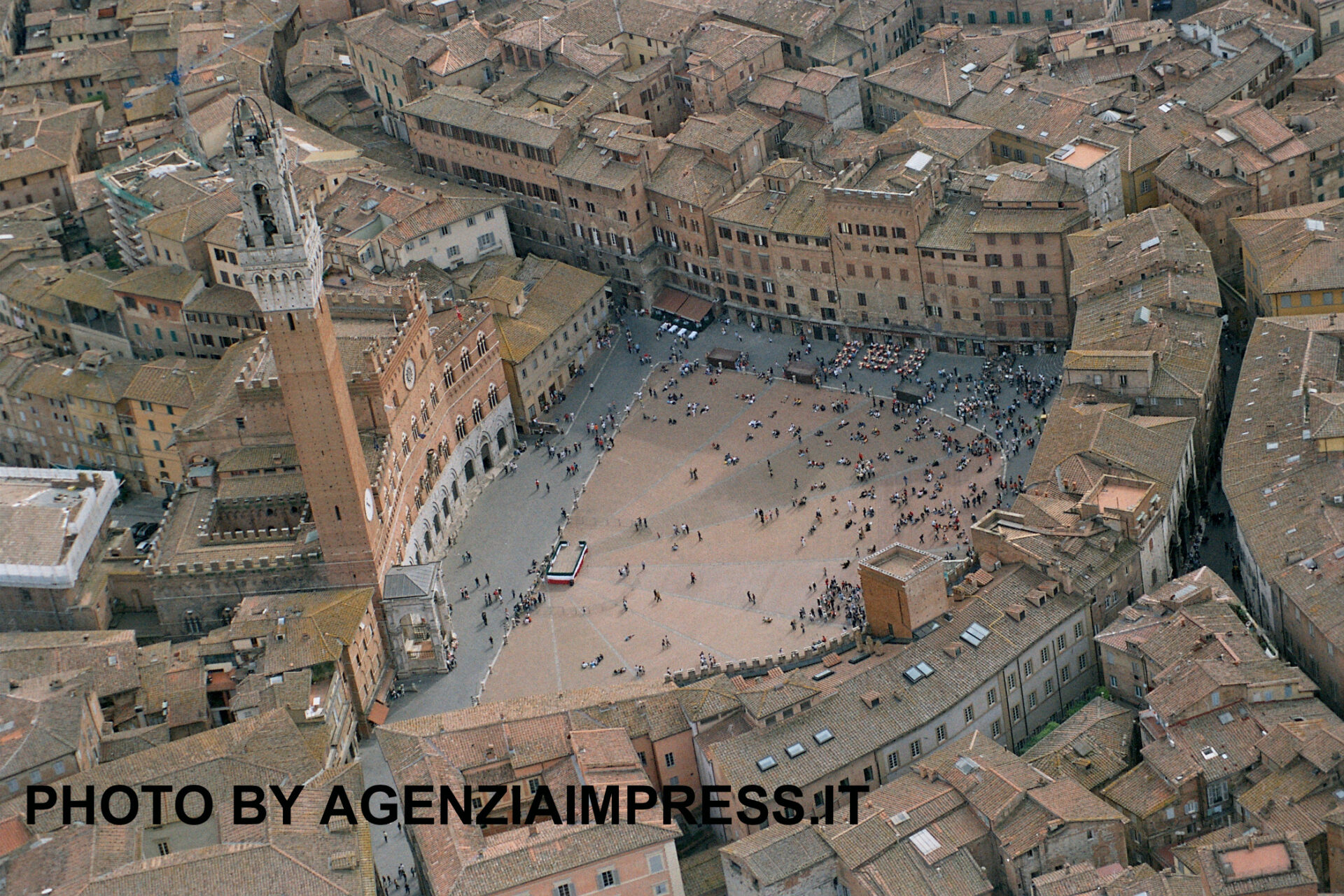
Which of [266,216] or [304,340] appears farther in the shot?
[304,340]

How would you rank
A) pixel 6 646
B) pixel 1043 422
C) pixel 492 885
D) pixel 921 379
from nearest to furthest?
1. pixel 492 885
2. pixel 6 646
3. pixel 1043 422
4. pixel 921 379

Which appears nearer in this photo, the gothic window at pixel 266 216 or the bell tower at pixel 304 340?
the bell tower at pixel 304 340

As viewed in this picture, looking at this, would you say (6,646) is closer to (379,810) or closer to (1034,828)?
(379,810)

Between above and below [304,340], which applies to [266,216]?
above

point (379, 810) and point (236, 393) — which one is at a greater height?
point (236, 393)

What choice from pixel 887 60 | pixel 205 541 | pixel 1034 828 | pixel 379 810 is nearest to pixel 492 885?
pixel 379 810

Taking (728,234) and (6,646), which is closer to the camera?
(6,646)

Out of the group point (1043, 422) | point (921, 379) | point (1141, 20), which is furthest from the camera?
point (1141, 20)

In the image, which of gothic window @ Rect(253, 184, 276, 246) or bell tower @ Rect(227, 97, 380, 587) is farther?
gothic window @ Rect(253, 184, 276, 246)
